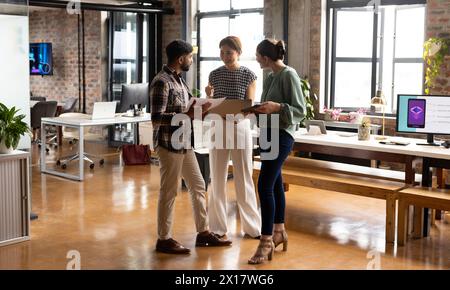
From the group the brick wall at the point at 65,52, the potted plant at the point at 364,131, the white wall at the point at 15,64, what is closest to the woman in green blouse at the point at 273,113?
the potted plant at the point at 364,131

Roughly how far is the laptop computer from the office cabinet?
348 cm

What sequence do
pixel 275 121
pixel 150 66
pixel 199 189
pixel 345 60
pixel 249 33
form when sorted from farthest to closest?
pixel 150 66 → pixel 249 33 → pixel 345 60 → pixel 199 189 → pixel 275 121

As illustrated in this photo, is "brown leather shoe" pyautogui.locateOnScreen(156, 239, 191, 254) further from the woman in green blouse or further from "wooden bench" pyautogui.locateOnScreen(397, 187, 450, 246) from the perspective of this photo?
"wooden bench" pyautogui.locateOnScreen(397, 187, 450, 246)

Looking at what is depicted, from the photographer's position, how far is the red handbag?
9.59m

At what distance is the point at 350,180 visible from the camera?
583 cm

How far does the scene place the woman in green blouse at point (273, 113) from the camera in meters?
4.61

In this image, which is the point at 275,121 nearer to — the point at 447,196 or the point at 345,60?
the point at 447,196

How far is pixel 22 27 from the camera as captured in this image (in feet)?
19.7

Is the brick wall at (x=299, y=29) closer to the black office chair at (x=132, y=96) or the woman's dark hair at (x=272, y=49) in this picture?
the black office chair at (x=132, y=96)

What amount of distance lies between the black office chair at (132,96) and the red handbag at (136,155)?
0.61m

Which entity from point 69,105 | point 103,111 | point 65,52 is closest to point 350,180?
point 103,111

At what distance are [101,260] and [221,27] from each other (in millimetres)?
7057

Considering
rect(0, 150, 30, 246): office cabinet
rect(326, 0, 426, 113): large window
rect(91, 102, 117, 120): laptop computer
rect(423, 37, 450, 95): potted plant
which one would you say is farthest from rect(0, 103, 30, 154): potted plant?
rect(326, 0, 426, 113): large window

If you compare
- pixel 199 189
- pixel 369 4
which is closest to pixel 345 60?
pixel 369 4
